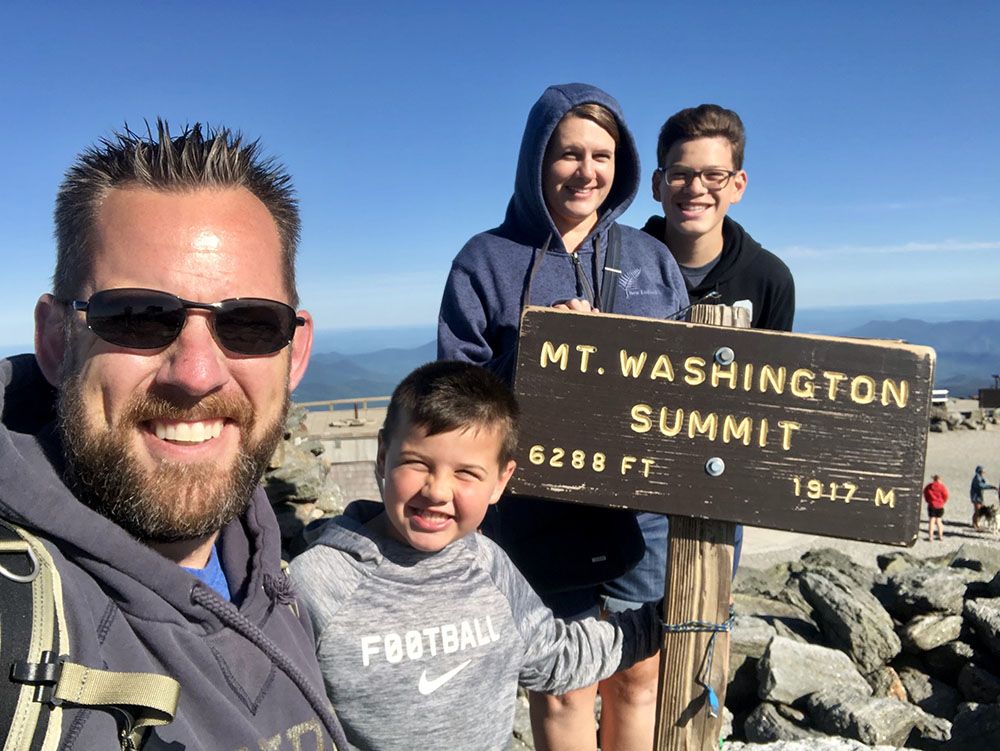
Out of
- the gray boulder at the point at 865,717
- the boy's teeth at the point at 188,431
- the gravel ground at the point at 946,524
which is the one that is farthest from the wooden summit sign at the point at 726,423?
the gravel ground at the point at 946,524

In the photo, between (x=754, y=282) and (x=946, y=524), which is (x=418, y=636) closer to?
(x=754, y=282)

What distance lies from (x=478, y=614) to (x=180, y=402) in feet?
3.75

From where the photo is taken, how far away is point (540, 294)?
3.01 m

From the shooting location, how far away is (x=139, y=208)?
162cm

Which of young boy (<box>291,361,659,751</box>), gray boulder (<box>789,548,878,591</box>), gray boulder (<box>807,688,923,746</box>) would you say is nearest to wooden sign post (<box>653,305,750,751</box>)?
young boy (<box>291,361,659,751</box>)

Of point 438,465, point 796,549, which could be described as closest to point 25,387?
point 438,465

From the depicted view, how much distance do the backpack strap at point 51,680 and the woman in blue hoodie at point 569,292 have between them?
1.74 m

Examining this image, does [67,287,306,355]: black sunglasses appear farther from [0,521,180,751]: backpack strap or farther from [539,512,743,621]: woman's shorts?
[539,512,743,621]: woman's shorts

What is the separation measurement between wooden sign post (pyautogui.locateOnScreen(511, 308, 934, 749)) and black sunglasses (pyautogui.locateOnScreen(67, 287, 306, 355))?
1017 millimetres

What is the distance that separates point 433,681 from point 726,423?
114 cm

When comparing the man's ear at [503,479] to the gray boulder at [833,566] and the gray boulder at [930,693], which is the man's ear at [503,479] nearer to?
the gray boulder at [930,693]

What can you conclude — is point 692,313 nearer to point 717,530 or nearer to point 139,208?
point 717,530

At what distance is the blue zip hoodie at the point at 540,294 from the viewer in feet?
9.75

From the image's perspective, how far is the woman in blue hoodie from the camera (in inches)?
117
